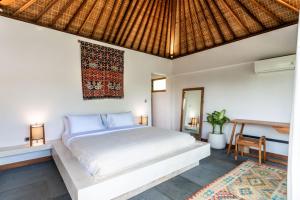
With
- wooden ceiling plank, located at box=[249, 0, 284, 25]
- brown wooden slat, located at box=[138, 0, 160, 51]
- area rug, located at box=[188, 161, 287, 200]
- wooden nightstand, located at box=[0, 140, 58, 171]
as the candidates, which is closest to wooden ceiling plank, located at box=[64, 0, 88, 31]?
brown wooden slat, located at box=[138, 0, 160, 51]

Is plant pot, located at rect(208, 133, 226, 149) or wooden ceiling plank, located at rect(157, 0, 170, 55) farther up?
wooden ceiling plank, located at rect(157, 0, 170, 55)

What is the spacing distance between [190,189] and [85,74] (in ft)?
10.7

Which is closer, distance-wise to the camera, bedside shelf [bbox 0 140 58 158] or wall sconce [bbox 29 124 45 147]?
bedside shelf [bbox 0 140 58 158]

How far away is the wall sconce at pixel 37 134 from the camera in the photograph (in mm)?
2977

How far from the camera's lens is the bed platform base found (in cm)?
168

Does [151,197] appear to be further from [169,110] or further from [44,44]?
[169,110]

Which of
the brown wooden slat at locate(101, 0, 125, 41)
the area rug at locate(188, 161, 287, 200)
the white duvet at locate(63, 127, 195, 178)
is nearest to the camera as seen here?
the white duvet at locate(63, 127, 195, 178)

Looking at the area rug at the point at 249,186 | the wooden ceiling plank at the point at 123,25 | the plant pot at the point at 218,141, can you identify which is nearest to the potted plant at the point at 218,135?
the plant pot at the point at 218,141

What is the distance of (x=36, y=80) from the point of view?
10.4 ft

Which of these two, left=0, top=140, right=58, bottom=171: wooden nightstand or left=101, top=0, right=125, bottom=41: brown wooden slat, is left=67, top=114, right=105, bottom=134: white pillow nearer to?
left=0, top=140, right=58, bottom=171: wooden nightstand

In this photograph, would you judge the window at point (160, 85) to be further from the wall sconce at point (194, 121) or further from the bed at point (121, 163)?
the bed at point (121, 163)

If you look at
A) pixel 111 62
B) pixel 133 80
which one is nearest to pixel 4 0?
pixel 111 62

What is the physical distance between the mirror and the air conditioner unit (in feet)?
5.48

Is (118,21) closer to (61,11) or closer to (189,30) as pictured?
(61,11)
